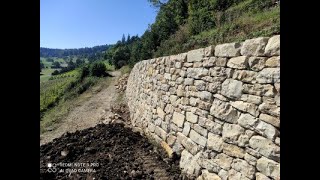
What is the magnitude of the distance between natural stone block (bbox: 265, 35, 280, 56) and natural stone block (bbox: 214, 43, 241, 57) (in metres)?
0.56

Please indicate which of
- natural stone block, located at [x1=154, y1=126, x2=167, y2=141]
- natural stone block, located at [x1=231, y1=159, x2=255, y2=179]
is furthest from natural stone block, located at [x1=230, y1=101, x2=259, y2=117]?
natural stone block, located at [x1=154, y1=126, x2=167, y2=141]

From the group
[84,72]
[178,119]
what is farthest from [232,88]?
[84,72]

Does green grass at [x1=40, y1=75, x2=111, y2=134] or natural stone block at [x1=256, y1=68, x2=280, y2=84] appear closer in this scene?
natural stone block at [x1=256, y1=68, x2=280, y2=84]

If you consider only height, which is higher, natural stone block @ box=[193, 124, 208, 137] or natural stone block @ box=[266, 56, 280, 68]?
natural stone block @ box=[266, 56, 280, 68]

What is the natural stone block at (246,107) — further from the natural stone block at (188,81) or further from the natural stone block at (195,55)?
the natural stone block at (188,81)

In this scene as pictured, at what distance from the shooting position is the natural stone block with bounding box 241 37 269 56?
295cm

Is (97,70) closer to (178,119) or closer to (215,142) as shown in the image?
(178,119)

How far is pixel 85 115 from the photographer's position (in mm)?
12625

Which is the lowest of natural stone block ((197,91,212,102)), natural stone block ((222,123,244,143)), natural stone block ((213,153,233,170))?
natural stone block ((213,153,233,170))

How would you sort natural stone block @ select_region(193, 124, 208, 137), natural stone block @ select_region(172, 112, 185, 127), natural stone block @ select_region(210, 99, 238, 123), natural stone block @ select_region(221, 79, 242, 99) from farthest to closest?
natural stone block @ select_region(172, 112, 185, 127)
natural stone block @ select_region(193, 124, 208, 137)
natural stone block @ select_region(210, 99, 238, 123)
natural stone block @ select_region(221, 79, 242, 99)

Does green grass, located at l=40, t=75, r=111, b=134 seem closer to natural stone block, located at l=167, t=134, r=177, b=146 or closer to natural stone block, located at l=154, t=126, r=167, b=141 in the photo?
natural stone block, located at l=154, t=126, r=167, b=141
